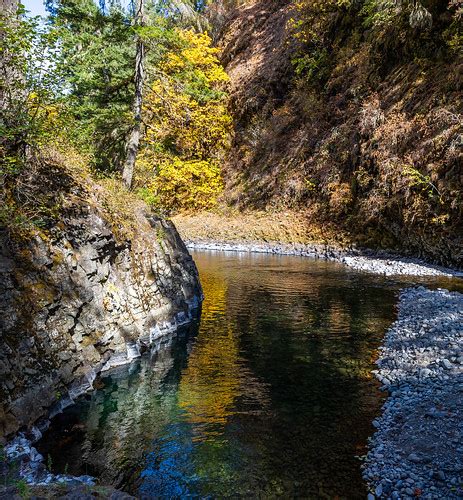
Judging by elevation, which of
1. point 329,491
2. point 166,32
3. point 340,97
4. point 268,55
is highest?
point 268,55

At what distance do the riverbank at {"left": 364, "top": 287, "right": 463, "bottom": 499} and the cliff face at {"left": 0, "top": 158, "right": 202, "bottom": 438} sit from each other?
19.8 feet

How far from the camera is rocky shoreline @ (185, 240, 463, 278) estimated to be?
22156mm

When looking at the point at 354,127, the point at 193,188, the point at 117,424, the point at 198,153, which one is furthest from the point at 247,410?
the point at 198,153

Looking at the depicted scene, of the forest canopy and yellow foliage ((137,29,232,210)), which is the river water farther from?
yellow foliage ((137,29,232,210))

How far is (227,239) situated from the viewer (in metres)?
36.7

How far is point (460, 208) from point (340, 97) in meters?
16.9

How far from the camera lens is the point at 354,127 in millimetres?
31531

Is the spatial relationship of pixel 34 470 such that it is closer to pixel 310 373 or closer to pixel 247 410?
pixel 247 410

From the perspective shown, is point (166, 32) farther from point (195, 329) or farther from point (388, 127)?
point (388, 127)

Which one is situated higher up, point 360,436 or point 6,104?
point 6,104

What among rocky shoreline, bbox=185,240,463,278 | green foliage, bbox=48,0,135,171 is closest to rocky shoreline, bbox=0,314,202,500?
green foliage, bbox=48,0,135,171

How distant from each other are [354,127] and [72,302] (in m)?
27.7

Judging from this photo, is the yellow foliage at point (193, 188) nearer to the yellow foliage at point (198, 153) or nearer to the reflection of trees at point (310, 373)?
the yellow foliage at point (198, 153)

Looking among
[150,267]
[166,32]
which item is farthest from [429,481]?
[166,32]
